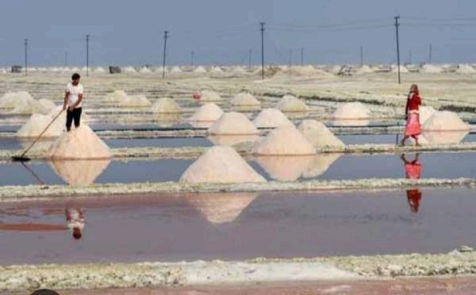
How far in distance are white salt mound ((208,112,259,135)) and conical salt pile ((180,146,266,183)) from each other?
30.1ft

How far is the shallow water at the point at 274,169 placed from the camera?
49.4 ft

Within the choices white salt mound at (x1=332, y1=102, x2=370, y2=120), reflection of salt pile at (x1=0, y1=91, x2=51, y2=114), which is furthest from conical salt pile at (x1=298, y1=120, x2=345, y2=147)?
reflection of salt pile at (x1=0, y1=91, x2=51, y2=114)

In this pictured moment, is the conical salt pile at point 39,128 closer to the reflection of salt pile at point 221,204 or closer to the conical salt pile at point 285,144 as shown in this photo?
the conical salt pile at point 285,144

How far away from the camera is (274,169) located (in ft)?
53.0

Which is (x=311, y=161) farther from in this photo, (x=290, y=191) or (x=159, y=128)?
(x=159, y=128)

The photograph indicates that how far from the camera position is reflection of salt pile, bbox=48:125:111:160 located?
17.4 m

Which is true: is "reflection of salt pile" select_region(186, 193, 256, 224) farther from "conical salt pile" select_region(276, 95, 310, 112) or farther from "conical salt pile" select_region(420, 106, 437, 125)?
"conical salt pile" select_region(276, 95, 310, 112)

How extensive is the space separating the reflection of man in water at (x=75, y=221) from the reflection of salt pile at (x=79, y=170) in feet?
8.72

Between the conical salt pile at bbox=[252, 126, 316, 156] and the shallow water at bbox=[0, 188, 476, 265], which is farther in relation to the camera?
the conical salt pile at bbox=[252, 126, 316, 156]

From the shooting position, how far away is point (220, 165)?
14.2m

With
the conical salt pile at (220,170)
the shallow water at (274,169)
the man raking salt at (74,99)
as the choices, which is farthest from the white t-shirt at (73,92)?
the conical salt pile at (220,170)

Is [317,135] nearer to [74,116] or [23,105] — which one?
[74,116]

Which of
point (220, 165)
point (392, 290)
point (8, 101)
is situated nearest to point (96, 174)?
point (220, 165)

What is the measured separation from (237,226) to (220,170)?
3.84 m
